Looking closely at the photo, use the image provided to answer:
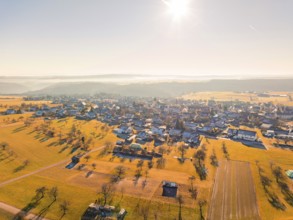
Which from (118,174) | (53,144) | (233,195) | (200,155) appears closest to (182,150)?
(200,155)

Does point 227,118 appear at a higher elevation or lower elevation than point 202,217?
lower

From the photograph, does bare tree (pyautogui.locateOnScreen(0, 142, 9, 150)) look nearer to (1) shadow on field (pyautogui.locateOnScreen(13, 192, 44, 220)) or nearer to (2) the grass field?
(1) shadow on field (pyautogui.locateOnScreen(13, 192, 44, 220))

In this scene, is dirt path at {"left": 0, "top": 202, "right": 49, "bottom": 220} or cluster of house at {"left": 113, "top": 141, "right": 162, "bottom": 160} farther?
cluster of house at {"left": 113, "top": 141, "right": 162, "bottom": 160}

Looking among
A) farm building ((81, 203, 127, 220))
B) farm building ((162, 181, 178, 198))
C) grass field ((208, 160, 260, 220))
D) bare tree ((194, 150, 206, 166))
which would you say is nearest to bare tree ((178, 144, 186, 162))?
bare tree ((194, 150, 206, 166))

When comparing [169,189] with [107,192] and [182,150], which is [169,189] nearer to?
[107,192]

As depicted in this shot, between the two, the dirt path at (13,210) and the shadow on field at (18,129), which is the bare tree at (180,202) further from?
the shadow on field at (18,129)

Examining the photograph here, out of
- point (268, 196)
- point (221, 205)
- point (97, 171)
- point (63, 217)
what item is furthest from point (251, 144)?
point (63, 217)

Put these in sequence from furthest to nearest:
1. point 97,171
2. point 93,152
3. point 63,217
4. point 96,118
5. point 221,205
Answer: point 96,118 → point 93,152 → point 97,171 → point 221,205 → point 63,217

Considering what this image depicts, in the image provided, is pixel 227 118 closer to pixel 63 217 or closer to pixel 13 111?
pixel 63 217
